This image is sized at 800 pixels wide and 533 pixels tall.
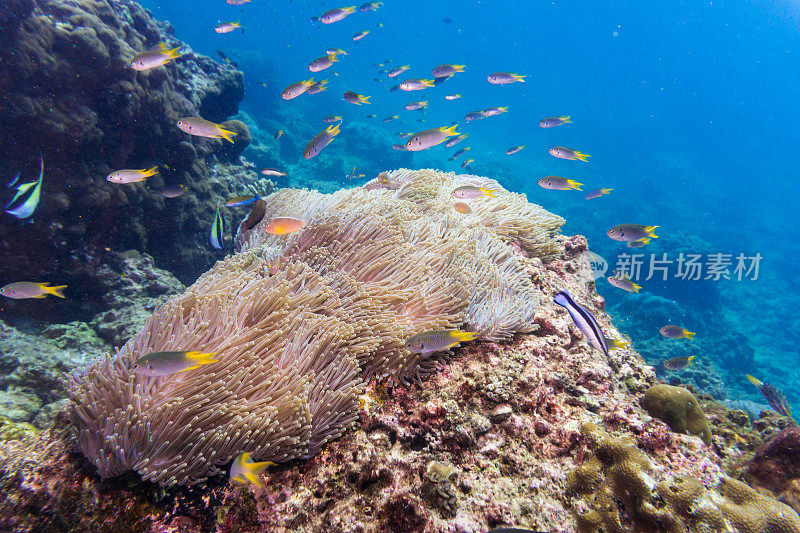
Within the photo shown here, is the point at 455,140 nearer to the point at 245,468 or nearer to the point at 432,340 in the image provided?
the point at 432,340

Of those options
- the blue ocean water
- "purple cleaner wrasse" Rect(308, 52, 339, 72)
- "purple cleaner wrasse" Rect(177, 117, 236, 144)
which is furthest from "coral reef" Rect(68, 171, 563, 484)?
the blue ocean water

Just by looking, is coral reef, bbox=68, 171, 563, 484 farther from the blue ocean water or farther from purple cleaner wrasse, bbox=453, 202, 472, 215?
the blue ocean water

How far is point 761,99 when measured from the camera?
3848 inches

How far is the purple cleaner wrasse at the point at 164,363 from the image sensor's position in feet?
5.97

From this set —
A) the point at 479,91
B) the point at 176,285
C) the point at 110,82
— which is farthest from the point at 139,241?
the point at 479,91

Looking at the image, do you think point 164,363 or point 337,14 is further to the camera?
point 337,14

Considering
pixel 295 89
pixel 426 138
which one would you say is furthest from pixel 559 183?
pixel 295 89

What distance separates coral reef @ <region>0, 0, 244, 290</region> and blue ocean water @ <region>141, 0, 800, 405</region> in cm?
1339

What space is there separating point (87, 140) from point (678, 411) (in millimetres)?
9753

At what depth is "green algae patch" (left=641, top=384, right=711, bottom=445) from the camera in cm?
287

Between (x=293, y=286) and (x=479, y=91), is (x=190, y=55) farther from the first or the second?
(x=479, y=91)

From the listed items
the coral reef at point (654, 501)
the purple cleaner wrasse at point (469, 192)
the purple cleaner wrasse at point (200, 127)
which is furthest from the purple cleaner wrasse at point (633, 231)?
the purple cleaner wrasse at point (200, 127)

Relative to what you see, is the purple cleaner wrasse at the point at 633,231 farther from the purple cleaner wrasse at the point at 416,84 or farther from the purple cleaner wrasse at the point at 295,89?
the purple cleaner wrasse at the point at 295,89

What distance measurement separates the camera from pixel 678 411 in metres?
2.88
